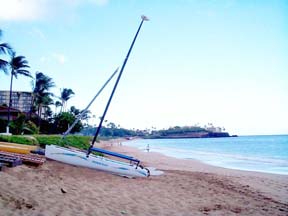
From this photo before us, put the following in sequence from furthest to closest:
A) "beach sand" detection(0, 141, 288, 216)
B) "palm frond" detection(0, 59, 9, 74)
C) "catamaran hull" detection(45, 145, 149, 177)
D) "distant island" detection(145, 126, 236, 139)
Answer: "distant island" detection(145, 126, 236, 139)
"palm frond" detection(0, 59, 9, 74)
"catamaran hull" detection(45, 145, 149, 177)
"beach sand" detection(0, 141, 288, 216)

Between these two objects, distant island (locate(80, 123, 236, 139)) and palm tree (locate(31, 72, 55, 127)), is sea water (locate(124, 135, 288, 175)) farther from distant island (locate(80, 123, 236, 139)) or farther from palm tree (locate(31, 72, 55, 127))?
distant island (locate(80, 123, 236, 139))

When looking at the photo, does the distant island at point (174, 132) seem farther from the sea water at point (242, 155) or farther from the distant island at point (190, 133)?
the sea water at point (242, 155)

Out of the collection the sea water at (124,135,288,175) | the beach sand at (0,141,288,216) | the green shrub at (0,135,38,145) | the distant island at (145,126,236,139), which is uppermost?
the distant island at (145,126,236,139)

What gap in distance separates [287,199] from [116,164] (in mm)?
6252

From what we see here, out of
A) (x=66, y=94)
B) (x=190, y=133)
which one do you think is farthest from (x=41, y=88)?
(x=190, y=133)

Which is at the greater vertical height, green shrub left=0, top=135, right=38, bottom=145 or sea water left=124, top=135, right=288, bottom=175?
green shrub left=0, top=135, right=38, bottom=145

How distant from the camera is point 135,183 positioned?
1002 cm

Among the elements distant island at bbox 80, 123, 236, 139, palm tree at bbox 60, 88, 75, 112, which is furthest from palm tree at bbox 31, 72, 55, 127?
distant island at bbox 80, 123, 236, 139

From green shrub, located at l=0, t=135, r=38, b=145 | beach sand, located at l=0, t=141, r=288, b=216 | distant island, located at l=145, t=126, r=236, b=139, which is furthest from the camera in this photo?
distant island, located at l=145, t=126, r=236, b=139

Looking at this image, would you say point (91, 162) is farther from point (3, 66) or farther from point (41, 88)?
point (41, 88)

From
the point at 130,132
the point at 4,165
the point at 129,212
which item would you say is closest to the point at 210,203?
the point at 129,212

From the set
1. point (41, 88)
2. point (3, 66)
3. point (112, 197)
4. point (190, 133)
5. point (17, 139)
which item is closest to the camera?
point (112, 197)

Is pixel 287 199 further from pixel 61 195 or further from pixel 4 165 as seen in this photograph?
pixel 4 165

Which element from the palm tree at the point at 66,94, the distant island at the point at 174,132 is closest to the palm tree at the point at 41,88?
the palm tree at the point at 66,94
